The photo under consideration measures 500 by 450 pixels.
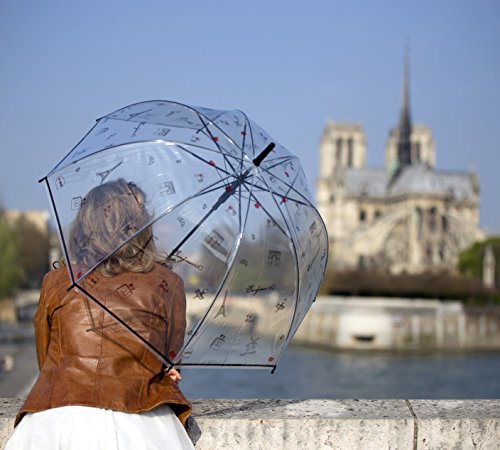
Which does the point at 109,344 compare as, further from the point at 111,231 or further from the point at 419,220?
the point at 419,220

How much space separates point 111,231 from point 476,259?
7677 cm

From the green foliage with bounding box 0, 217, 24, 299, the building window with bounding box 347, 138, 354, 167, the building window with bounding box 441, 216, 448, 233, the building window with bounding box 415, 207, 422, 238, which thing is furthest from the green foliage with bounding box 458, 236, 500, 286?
the green foliage with bounding box 0, 217, 24, 299

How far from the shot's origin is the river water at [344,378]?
91.6 ft

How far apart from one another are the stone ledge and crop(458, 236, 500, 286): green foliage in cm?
7342

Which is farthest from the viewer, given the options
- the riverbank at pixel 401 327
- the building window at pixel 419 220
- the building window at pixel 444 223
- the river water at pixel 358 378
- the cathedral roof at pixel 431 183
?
the cathedral roof at pixel 431 183

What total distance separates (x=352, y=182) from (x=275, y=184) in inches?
3855

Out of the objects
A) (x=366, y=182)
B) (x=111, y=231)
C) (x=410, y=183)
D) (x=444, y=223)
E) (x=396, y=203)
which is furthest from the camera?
(x=366, y=182)

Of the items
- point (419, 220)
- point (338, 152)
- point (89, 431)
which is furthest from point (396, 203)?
point (89, 431)

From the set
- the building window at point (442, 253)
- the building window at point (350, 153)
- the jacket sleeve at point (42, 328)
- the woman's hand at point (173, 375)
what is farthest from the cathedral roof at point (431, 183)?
the jacket sleeve at point (42, 328)

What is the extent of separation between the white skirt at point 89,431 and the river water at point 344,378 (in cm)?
1955

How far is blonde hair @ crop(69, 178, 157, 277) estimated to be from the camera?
3.43 m

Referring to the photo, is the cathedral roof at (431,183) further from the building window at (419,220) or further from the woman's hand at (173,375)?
the woman's hand at (173,375)

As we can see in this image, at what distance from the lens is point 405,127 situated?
10994 centimetres

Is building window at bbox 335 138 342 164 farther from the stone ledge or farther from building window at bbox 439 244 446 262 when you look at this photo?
the stone ledge
